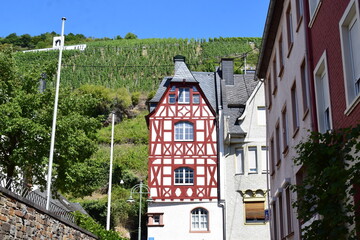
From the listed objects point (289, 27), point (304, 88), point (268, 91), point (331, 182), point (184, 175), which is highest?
point (268, 91)

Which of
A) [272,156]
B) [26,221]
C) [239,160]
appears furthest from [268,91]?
[26,221]

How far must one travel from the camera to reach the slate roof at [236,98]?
107 feet

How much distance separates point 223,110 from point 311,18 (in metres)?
20.7

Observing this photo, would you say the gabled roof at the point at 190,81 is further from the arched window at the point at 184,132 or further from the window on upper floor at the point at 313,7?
the window on upper floor at the point at 313,7

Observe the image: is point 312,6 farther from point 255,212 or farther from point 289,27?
point 255,212

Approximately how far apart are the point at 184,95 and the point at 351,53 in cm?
2518

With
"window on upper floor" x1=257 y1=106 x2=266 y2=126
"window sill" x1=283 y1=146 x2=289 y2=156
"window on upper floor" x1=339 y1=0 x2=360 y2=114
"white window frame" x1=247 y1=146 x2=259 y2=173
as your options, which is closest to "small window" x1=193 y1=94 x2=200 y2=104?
"window on upper floor" x1=257 y1=106 x2=266 y2=126

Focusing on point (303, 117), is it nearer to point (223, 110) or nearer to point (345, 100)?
point (345, 100)

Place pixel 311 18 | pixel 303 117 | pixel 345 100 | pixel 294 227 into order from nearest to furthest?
pixel 345 100
pixel 311 18
pixel 303 117
pixel 294 227

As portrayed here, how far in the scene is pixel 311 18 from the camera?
1366cm

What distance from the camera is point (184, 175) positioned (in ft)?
111

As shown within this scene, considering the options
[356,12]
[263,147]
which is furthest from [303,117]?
[263,147]

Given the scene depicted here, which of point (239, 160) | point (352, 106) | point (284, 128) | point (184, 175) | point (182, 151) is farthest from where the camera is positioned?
point (182, 151)

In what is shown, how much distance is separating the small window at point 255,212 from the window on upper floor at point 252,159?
1.83 metres
